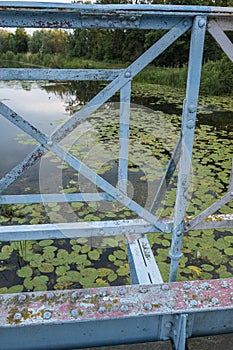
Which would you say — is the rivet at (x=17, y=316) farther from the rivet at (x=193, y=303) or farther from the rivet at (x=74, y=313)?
the rivet at (x=193, y=303)

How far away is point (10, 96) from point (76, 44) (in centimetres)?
1279

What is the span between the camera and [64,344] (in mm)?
973

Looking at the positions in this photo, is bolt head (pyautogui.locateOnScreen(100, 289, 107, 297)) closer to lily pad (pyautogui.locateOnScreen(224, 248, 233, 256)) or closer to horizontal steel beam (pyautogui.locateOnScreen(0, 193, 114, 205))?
horizontal steel beam (pyautogui.locateOnScreen(0, 193, 114, 205))

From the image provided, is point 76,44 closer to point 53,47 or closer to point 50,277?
point 53,47

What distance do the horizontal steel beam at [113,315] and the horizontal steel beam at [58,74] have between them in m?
0.69

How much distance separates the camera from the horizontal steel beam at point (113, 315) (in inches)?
36.5

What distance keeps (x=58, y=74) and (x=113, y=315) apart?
2.51 ft

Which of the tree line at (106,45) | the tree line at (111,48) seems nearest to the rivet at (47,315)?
the tree line at (111,48)

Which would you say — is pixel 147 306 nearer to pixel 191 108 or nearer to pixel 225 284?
pixel 225 284

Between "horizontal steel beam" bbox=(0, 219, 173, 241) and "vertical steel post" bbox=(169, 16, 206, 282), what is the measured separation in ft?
0.32

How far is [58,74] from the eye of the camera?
3.22 feet

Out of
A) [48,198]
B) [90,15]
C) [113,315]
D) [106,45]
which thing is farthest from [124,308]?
[106,45]

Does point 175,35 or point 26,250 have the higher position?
point 175,35

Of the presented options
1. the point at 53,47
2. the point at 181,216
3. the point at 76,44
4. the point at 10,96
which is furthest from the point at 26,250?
the point at 53,47
